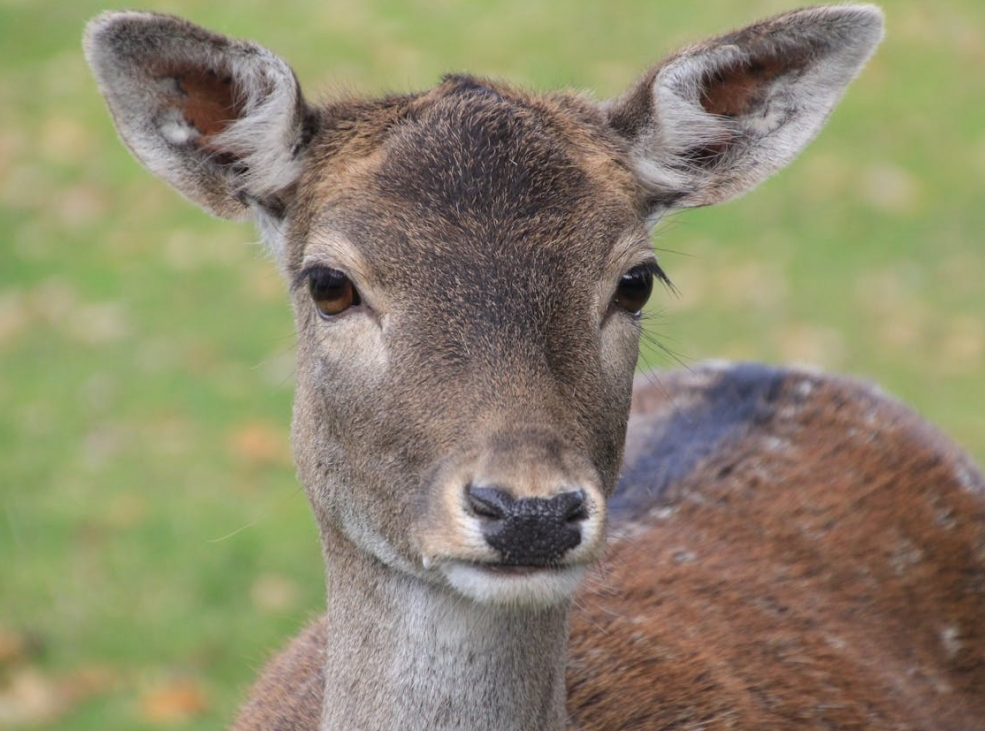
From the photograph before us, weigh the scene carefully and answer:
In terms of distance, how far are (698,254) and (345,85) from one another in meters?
6.55

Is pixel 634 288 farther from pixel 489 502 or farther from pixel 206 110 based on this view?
pixel 206 110

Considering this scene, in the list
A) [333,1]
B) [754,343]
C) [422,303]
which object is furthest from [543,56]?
[422,303]

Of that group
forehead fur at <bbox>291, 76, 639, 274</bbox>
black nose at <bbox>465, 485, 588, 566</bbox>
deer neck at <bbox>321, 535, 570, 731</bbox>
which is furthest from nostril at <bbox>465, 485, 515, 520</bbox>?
forehead fur at <bbox>291, 76, 639, 274</bbox>

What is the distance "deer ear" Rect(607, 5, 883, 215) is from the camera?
12.7 ft

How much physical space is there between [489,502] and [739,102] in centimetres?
155

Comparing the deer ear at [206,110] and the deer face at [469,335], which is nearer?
the deer face at [469,335]

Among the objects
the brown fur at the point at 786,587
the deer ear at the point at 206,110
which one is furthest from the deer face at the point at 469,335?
the brown fur at the point at 786,587

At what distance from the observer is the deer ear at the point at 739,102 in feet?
12.7

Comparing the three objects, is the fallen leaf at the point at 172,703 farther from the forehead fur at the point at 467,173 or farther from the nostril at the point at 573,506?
the nostril at the point at 573,506

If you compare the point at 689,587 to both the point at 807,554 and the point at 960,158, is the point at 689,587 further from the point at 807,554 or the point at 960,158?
the point at 960,158

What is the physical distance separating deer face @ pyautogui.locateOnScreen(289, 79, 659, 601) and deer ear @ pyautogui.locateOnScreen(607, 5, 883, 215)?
195 mm

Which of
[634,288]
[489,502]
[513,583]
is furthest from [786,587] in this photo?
[489,502]

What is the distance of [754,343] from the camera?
958cm

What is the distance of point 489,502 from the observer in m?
3.06
